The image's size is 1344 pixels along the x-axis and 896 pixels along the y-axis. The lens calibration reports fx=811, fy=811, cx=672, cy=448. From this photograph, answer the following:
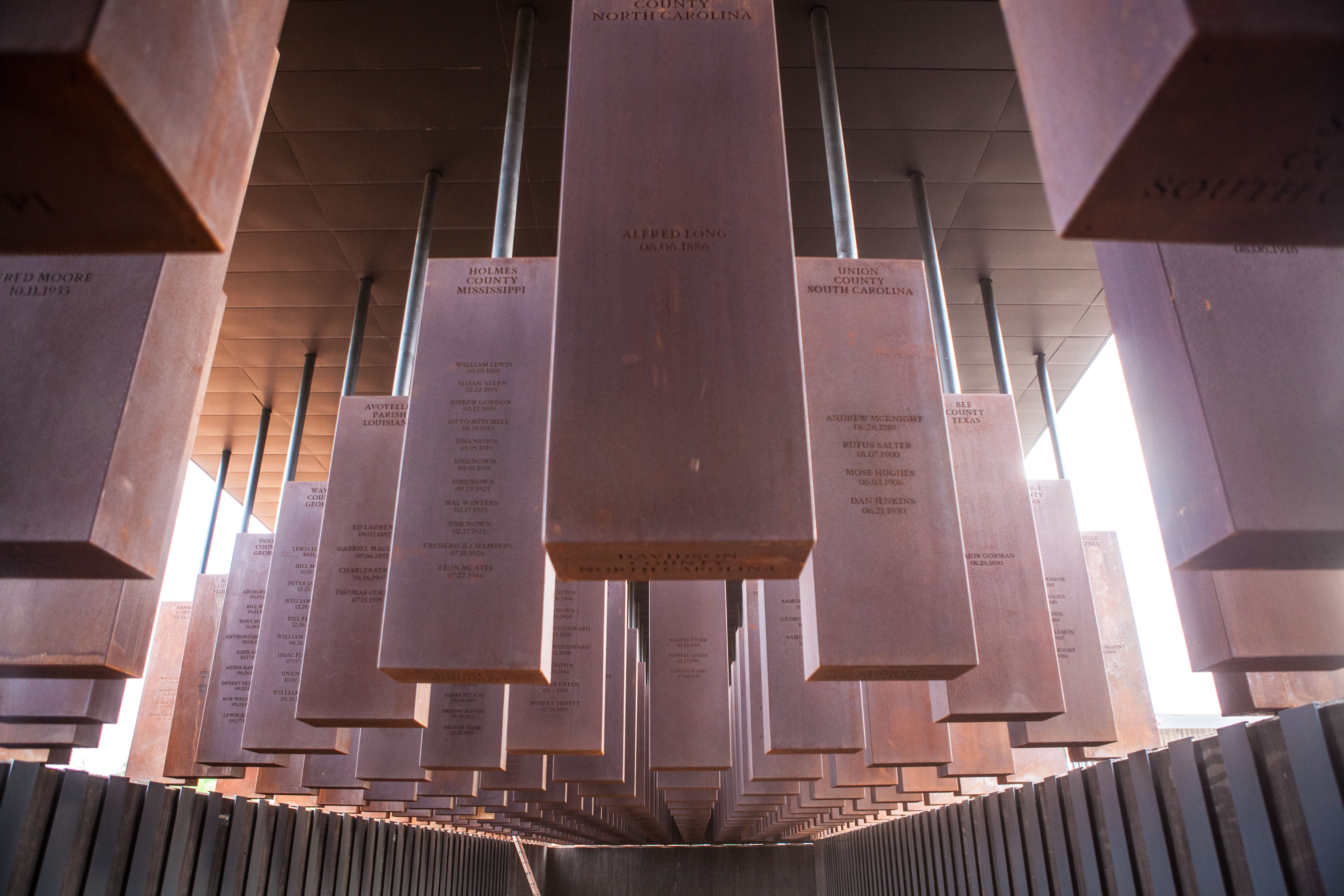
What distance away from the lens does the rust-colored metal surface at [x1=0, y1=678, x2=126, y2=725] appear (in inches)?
182

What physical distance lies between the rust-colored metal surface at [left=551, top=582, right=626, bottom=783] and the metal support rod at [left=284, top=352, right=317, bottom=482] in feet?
9.57

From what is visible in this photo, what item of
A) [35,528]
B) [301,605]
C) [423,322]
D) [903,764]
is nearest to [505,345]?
[423,322]

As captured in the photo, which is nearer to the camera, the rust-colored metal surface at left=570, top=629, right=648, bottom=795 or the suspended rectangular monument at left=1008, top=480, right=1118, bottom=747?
the suspended rectangular monument at left=1008, top=480, right=1118, bottom=747

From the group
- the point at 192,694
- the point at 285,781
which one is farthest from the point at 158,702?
the point at 285,781

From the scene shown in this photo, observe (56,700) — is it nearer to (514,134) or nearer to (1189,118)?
(514,134)

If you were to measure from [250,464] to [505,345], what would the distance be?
8.97 metres

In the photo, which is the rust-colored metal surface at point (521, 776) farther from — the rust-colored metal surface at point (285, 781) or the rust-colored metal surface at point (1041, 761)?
the rust-colored metal surface at point (1041, 761)

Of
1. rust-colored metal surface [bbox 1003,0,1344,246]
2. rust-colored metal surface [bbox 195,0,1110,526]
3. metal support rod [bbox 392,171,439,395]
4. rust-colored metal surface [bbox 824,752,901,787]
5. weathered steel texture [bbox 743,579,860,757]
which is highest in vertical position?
rust-colored metal surface [bbox 195,0,1110,526]

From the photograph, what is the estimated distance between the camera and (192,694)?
6.60 meters

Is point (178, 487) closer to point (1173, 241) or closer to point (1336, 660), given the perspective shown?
point (1173, 241)

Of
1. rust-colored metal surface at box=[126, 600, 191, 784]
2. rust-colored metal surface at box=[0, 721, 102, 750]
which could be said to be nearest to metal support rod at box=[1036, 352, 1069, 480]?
rust-colored metal surface at box=[0, 721, 102, 750]

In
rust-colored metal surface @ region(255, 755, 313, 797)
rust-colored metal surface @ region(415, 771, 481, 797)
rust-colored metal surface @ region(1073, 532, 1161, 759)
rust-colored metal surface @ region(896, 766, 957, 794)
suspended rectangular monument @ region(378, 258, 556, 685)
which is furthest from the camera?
rust-colored metal surface @ region(255, 755, 313, 797)

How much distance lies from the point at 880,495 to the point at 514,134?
2.97 metres

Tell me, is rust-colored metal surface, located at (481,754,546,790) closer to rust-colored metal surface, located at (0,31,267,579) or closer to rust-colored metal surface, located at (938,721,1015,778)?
rust-colored metal surface, located at (938,721,1015,778)
